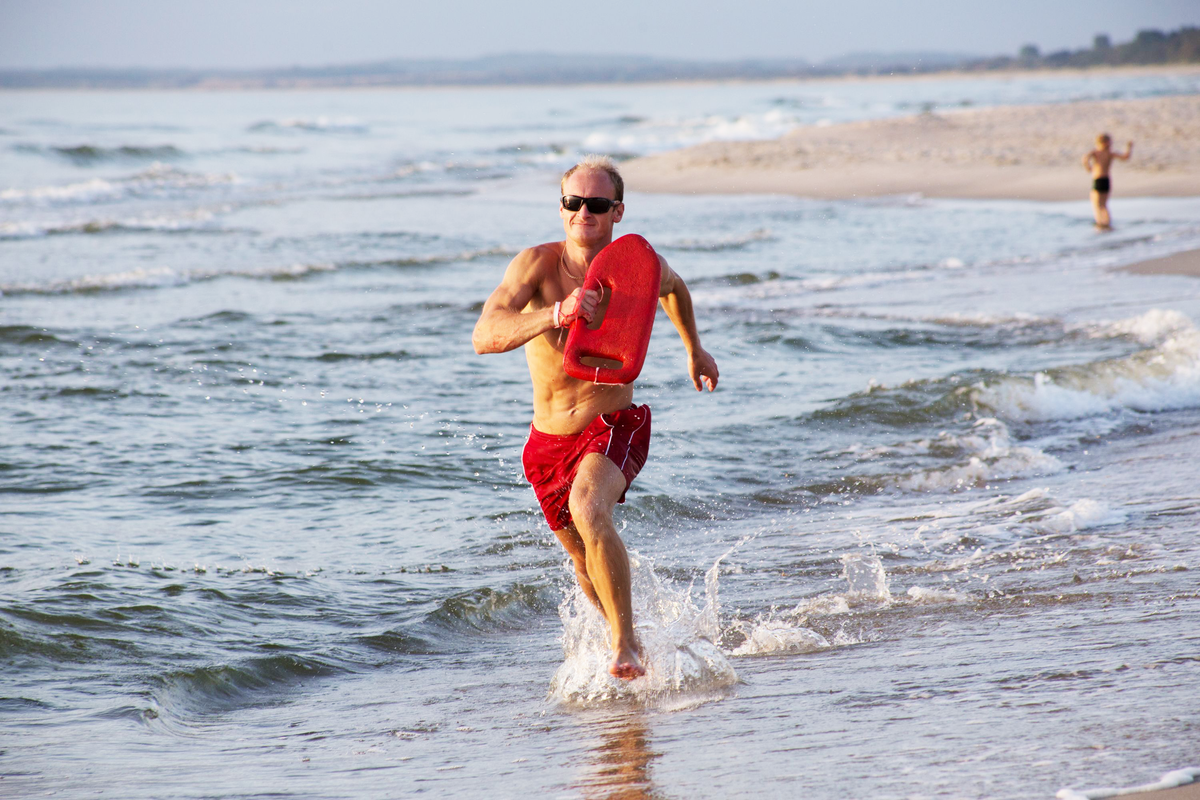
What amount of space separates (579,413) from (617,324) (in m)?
Result: 0.44

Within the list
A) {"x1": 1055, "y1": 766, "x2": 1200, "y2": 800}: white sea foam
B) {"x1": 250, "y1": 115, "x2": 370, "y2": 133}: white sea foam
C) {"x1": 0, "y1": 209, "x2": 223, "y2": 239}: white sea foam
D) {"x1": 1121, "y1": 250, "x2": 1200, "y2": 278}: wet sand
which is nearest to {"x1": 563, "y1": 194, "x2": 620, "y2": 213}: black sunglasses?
{"x1": 1055, "y1": 766, "x2": 1200, "y2": 800}: white sea foam

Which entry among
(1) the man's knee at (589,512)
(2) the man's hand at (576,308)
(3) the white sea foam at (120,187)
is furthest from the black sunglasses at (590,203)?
(3) the white sea foam at (120,187)

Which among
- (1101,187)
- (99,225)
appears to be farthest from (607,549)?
(99,225)

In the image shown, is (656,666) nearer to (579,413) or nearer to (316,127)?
(579,413)

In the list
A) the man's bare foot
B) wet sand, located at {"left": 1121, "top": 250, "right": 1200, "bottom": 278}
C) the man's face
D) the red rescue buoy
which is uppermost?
the man's face

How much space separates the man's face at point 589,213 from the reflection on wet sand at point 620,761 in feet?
5.42

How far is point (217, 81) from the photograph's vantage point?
171 meters

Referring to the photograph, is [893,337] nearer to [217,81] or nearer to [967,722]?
[967,722]

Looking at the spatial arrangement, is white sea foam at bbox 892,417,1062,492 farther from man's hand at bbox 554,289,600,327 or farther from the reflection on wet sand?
man's hand at bbox 554,289,600,327

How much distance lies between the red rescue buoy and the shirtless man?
14 cm

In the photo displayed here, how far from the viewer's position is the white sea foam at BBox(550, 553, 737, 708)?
4059 mm

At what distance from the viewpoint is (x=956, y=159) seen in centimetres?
3020

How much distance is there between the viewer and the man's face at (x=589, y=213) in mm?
4055

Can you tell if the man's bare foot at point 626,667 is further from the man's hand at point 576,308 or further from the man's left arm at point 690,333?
the man's hand at point 576,308
